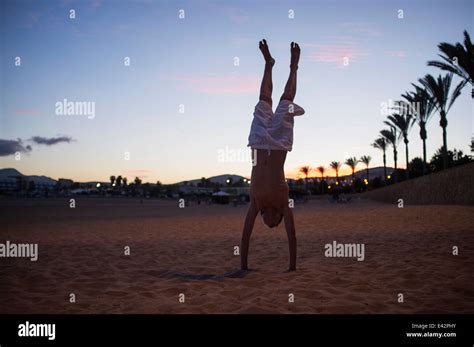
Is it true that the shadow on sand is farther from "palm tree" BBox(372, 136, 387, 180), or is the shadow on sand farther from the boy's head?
"palm tree" BBox(372, 136, 387, 180)

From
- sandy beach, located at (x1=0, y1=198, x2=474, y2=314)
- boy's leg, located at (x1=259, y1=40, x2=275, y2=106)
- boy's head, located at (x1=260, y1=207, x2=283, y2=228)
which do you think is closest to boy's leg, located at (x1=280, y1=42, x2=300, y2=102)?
boy's leg, located at (x1=259, y1=40, x2=275, y2=106)

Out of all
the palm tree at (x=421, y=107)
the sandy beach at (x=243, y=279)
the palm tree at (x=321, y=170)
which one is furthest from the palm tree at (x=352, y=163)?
the sandy beach at (x=243, y=279)

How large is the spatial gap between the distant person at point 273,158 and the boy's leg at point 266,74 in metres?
0.16

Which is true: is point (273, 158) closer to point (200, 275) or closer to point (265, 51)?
point (265, 51)

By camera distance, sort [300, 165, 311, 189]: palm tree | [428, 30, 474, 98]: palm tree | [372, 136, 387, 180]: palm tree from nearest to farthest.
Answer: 1. [428, 30, 474, 98]: palm tree
2. [372, 136, 387, 180]: palm tree
3. [300, 165, 311, 189]: palm tree

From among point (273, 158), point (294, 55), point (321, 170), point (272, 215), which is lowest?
point (272, 215)

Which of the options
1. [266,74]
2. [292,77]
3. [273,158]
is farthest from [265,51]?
[273,158]

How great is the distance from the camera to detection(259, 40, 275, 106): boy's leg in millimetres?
6145

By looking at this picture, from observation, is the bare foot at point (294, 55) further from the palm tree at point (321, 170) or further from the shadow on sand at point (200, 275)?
the palm tree at point (321, 170)

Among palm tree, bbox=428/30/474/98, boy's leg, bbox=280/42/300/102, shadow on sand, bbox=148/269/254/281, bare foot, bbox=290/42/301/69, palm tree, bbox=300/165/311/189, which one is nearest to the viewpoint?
shadow on sand, bbox=148/269/254/281

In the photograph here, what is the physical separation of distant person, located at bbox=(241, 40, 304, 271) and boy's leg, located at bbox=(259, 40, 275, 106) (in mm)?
162

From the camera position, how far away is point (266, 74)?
6.16m

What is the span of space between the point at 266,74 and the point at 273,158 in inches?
56.5
